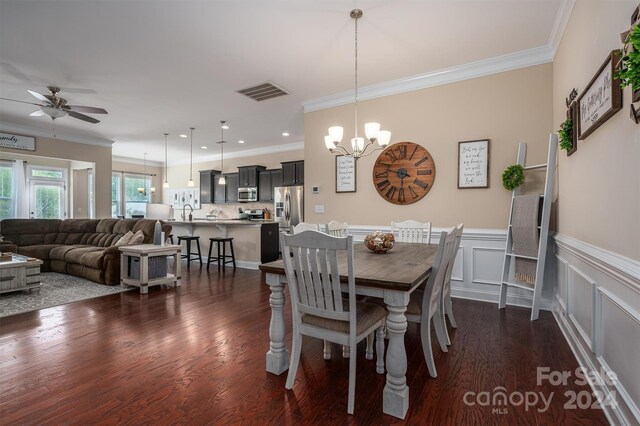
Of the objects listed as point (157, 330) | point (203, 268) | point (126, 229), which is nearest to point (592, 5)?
point (157, 330)

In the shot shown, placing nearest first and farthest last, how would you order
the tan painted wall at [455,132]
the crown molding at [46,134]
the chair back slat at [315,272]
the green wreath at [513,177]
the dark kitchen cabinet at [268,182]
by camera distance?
the chair back slat at [315,272] → the green wreath at [513,177] → the tan painted wall at [455,132] → the crown molding at [46,134] → the dark kitchen cabinet at [268,182]

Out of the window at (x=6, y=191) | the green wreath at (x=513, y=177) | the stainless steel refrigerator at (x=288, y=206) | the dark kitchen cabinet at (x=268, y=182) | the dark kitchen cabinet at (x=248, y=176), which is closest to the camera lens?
the green wreath at (x=513, y=177)

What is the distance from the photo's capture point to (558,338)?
259 centimetres

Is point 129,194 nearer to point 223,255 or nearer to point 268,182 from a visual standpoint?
point 268,182

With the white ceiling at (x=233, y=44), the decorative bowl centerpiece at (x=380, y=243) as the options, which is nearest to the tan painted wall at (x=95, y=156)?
the white ceiling at (x=233, y=44)

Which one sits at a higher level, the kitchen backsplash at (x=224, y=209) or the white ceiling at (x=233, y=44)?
the white ceiling at (x=233, y=44)

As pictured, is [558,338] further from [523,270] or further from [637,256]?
[637,256]

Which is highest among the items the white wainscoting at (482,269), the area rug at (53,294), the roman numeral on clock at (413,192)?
the roman numeral on clock at (413,192)

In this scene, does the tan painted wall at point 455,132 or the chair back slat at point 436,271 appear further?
the tan painted wall at point 455,132

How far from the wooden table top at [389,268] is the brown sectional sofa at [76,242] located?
368 cm

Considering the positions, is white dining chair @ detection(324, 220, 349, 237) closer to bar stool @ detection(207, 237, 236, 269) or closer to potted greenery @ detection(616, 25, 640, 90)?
potted greenery @ detection(616, 25, 640, 90)

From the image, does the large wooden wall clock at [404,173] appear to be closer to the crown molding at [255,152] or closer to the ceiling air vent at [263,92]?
the ceiling air vent at [263,92]

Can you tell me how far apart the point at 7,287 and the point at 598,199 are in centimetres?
599

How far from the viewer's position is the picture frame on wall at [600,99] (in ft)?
5.33
